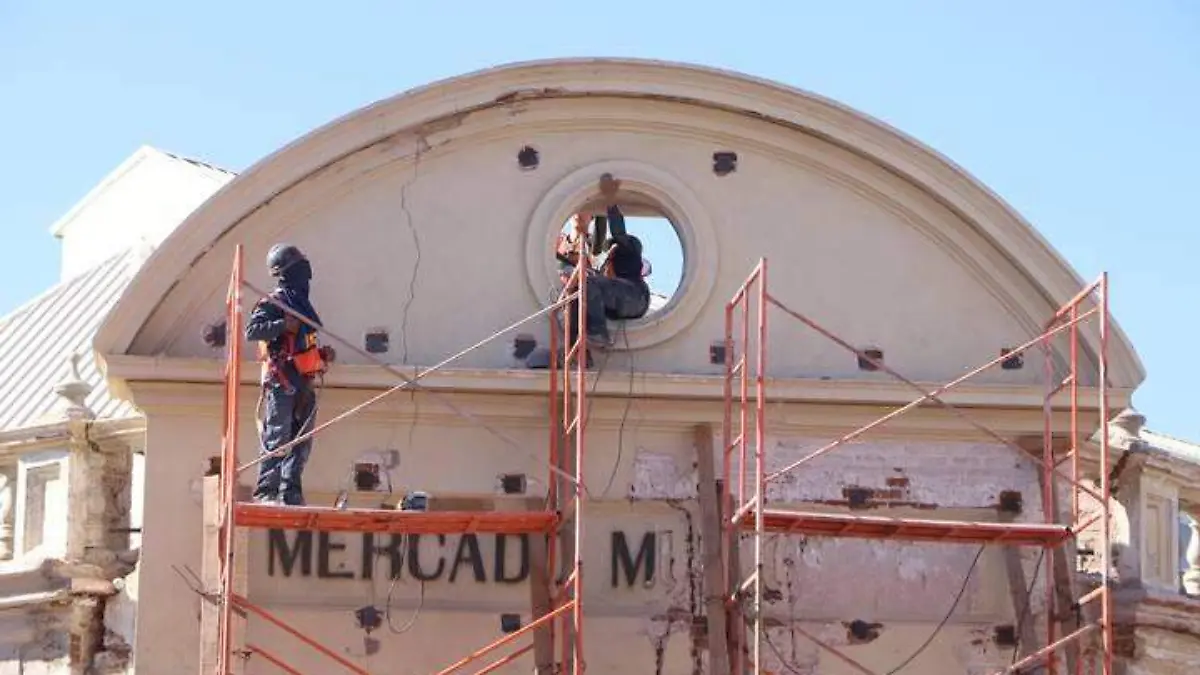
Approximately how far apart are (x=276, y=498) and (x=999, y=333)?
5.45 metres

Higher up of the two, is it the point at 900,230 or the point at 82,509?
the point at 900,230

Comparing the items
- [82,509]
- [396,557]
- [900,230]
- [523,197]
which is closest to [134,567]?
[82,509]

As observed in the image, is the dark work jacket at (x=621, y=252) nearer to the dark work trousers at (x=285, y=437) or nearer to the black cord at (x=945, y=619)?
the dark work trousers at (x=285, y=437)

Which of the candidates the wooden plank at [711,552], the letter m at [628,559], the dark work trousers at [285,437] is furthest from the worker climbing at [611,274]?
the dark work trousers at [285,437]

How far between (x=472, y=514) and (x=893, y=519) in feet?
9.71

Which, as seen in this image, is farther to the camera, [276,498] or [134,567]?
[134,567]

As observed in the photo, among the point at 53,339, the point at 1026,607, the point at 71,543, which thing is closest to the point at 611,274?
the point at 1026,607

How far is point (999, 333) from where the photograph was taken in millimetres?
26266

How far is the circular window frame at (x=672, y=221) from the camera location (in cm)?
2584

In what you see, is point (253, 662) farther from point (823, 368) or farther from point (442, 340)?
point (823, 368)

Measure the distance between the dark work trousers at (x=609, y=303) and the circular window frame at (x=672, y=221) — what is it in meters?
0.10

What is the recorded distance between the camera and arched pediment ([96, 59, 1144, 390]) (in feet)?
83.8

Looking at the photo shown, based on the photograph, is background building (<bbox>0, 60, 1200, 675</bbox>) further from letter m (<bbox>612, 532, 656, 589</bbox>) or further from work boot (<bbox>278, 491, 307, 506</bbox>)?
work boot (<bbox>278, 491, 307, 506</bbox>)

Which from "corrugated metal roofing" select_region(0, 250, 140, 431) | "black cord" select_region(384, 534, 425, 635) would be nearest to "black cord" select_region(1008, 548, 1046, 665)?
"black cord" select_region(384, 534, 425, 635)
